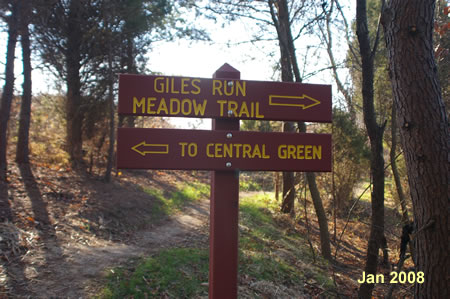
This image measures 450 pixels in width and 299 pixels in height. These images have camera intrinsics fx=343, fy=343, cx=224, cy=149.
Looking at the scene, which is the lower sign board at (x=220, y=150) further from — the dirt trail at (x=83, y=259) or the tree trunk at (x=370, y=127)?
the dirt trail at (x=83, y=259)

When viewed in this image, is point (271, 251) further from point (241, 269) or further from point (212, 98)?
point (212, 98)

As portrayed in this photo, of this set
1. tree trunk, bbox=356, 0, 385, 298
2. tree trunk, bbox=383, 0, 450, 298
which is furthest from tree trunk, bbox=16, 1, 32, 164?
tree trunk, bbox=383, 0, 450, 298

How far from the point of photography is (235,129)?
3174mm

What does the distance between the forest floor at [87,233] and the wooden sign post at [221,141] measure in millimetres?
2370

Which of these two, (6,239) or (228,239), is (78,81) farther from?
(228,239)

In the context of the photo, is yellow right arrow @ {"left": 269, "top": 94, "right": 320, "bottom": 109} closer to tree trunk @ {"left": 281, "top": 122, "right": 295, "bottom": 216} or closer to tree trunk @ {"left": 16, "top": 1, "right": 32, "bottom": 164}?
tree trunk @ {"left": 281, "top": 122, "right": 295, "bottom": 216}

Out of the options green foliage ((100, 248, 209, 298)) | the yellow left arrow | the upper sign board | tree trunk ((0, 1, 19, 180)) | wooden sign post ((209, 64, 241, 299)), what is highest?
tree trunk ((0, 1, 19, 180))

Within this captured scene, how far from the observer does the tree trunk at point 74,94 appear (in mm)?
11984

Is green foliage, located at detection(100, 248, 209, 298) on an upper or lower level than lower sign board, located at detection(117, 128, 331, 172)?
lower

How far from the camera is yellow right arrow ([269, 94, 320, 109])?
318 cm

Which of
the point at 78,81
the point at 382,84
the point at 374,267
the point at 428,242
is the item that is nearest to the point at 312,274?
the point at 374,267

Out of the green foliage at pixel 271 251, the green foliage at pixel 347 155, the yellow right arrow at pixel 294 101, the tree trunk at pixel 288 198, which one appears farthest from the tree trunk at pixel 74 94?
the yellow right arrow at pixel 294 101

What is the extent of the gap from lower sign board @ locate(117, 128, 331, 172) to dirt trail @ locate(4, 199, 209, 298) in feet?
9.05

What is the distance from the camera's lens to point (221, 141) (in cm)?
305
